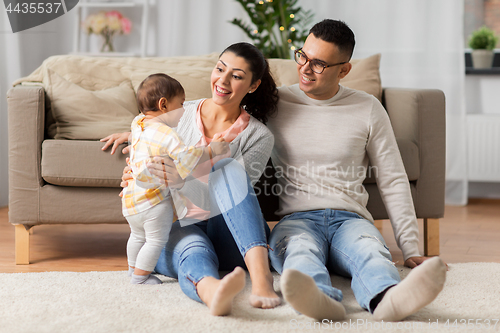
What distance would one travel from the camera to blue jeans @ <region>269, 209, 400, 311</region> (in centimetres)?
110

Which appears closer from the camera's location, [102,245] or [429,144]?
[429,144]

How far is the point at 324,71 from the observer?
1.43 m

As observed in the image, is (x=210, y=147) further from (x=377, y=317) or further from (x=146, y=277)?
(x=377, y=317)

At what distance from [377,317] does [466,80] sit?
2.60 meters

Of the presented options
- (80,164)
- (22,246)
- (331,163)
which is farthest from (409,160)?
(22,246)

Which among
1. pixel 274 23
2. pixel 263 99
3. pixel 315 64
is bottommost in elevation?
pixel 263 99

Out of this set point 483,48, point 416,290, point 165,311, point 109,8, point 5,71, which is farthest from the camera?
point 109,8

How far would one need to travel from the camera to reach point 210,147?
135 cm

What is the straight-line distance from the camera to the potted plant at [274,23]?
115 inches

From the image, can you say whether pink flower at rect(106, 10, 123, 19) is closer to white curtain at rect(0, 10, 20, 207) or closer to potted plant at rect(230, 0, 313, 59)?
→ white curtain at rect(0, 10, 20, 207)

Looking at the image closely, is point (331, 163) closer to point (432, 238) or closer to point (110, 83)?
point (432, 238)

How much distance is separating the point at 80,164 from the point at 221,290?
85cm

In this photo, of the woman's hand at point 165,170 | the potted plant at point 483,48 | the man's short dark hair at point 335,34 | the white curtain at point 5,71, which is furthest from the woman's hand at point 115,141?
the potted plant at point 483,48

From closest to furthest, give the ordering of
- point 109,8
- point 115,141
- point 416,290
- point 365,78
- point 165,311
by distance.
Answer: point 416,290 < point 165,311 < point 115,141 < point 365,78 < point 109,8
